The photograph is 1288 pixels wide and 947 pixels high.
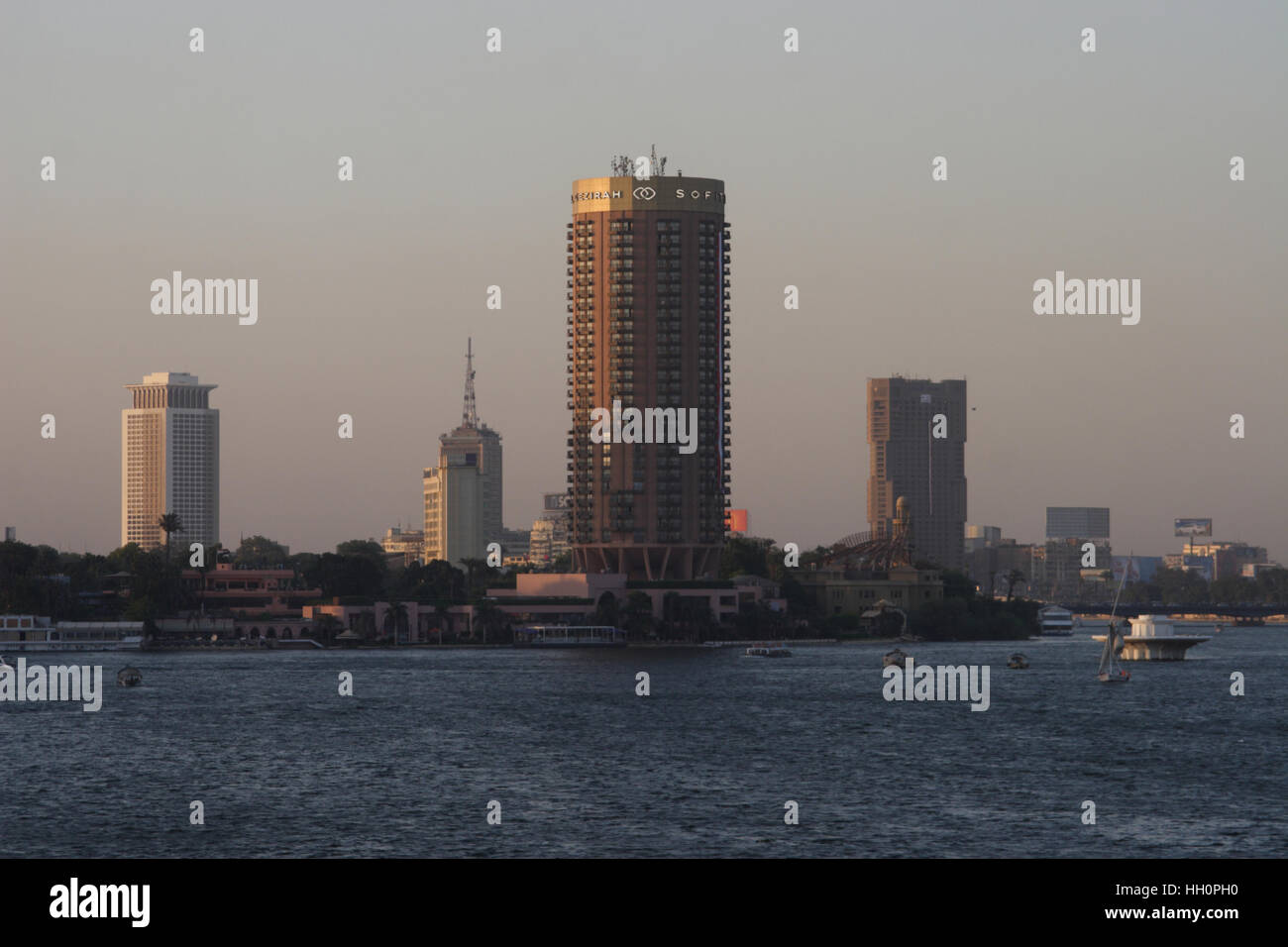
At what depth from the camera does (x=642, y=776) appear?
9756 centimetres

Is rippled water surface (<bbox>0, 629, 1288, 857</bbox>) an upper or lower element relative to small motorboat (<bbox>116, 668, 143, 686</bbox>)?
upper

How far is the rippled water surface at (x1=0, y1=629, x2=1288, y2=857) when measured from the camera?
73.6 meters

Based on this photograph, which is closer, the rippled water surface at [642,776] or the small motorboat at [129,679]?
the rippled water surface at [642,776]

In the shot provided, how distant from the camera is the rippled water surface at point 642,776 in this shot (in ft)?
241

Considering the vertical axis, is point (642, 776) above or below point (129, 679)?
above

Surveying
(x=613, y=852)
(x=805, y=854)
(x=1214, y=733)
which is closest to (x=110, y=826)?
(x=613, y=852)

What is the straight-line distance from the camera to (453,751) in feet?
368

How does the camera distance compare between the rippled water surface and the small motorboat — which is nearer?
the rippled water surface

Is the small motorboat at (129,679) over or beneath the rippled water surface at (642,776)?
beneath

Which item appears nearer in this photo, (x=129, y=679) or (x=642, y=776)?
(x=642, y=776)
